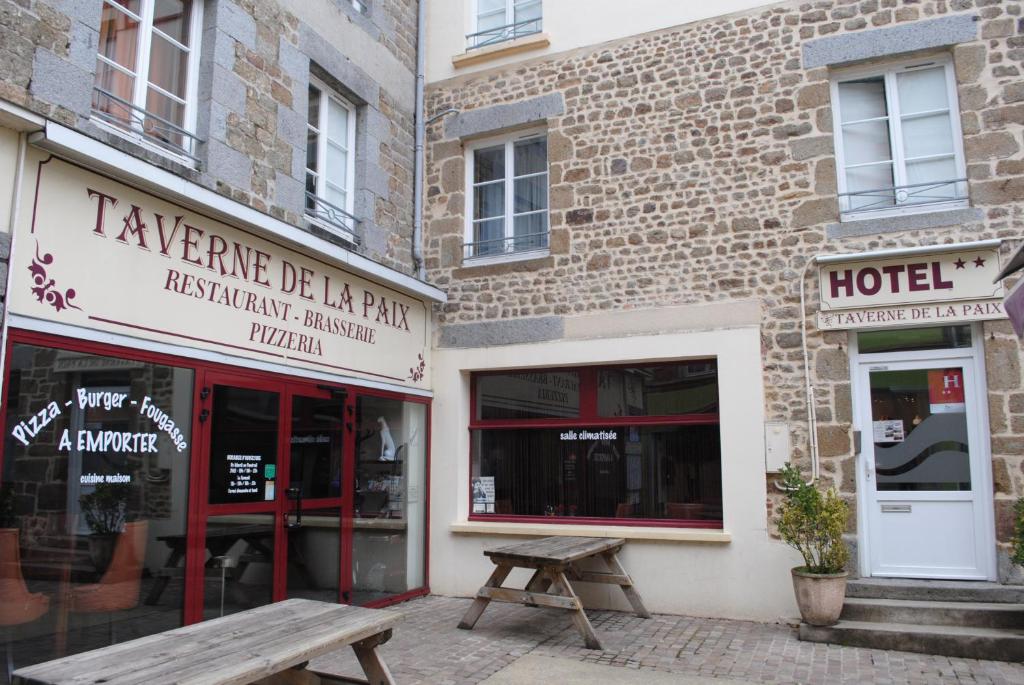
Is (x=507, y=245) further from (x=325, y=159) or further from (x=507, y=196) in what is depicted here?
(x=325, y=159)

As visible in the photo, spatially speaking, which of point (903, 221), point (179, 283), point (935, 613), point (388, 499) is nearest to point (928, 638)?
point (935, 613)

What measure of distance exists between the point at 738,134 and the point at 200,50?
454 centimetres

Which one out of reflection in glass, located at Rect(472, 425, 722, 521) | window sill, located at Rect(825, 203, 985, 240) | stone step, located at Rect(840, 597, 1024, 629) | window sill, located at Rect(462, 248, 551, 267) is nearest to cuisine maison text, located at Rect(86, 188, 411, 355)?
window sill, located at Rect(462, 248, 551, 267)

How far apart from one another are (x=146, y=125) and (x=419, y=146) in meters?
3.40

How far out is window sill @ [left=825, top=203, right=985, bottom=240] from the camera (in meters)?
6.15

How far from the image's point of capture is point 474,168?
8.28 meters

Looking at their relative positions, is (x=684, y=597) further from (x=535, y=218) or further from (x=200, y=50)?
(x=200, y=50)

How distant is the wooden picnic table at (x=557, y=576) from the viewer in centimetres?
557

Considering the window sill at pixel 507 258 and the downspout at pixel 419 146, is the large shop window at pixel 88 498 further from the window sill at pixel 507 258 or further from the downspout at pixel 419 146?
the window sill at pixel 507 258

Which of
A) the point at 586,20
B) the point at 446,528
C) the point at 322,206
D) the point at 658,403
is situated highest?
the point at 586,20

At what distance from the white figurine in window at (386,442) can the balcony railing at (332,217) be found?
168cm

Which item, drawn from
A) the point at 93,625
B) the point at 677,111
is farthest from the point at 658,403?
the point at 93,625

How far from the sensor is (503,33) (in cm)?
829

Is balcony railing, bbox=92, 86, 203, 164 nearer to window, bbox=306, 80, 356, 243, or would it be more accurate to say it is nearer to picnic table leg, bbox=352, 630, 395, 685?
window, bbox=306, 80, 356, 243
